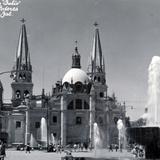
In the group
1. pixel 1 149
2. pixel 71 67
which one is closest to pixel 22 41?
pixel 71 67

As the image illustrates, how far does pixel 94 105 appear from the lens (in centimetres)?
8469

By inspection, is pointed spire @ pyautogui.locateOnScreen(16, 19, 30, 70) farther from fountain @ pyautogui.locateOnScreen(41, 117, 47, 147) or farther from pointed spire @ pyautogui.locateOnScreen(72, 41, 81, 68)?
fountain @ pyautogui.locateOnScreen(41, 117, 47, 147)

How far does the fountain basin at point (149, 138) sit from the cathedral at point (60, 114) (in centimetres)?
5786

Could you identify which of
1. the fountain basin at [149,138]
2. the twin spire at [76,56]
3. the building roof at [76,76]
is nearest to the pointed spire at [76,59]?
the twin spire at [76,56]

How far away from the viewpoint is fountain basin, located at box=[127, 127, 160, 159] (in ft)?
64.3

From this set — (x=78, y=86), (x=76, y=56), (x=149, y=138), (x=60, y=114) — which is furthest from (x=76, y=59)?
(x=149, y=138)

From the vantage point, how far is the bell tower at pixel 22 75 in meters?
91.3

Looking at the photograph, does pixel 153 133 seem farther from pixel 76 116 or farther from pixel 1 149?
pixel 76 116

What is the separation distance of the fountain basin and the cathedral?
57.9m

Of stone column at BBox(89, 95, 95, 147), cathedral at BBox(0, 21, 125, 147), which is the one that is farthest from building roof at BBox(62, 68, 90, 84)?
stone column at BBox(89, 95, 95, 147)

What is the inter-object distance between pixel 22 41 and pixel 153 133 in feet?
250

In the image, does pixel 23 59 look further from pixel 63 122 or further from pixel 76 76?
pixel 63 122

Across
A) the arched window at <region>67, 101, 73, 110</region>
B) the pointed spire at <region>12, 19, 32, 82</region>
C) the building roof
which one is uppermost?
the pointed spire at <region>12, 19, 32, 82</region>

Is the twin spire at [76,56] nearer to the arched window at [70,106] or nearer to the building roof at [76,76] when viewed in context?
the building roof at [76,76]
